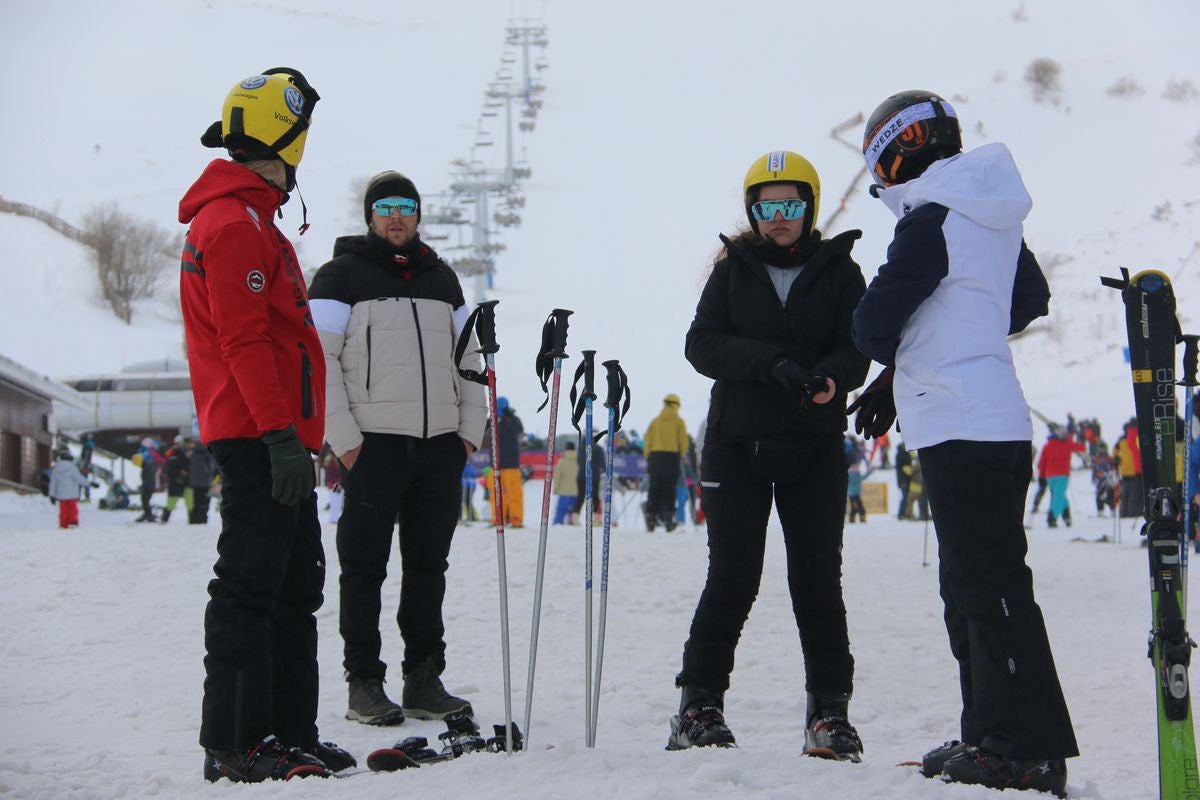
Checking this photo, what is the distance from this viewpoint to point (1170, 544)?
3105mm

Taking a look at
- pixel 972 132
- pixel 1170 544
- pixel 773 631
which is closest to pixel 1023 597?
pixel 1170 544

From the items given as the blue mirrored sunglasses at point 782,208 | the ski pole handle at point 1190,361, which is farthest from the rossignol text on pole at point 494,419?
the ski pole handle at point 1190,361

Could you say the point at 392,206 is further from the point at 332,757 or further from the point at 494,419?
the point at 332,757

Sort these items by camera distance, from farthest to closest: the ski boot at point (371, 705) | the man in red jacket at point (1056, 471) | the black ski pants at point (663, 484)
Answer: the man in red jacket at point (1056, 471)
the black ski pants at point (663, 484)
the ski boot at point (371, 705)

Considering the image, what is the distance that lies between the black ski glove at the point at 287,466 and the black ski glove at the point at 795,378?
4.50 feet

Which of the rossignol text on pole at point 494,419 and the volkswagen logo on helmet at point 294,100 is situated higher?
the volkswagen logo on helmet at point 294,100

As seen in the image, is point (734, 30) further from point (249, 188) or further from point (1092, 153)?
point (249, 188)

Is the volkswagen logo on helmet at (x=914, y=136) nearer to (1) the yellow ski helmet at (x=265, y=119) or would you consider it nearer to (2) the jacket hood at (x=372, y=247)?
(1) the yellow ski helmet at (x=265, y=119)

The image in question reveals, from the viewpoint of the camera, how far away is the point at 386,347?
15.1 ft

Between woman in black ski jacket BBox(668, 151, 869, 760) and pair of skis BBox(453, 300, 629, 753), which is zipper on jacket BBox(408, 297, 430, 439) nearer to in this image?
pair of skis BBox(453, 300, 629, 753)

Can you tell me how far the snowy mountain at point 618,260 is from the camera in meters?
4.51

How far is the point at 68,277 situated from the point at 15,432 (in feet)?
109

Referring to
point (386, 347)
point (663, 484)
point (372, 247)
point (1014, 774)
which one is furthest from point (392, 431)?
point (663, 484)

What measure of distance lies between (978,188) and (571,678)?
10.5 ft
